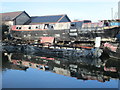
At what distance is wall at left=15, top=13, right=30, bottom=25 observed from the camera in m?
46.3

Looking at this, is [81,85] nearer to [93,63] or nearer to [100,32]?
[93,63]

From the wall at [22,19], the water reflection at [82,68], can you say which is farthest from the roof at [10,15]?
the water reflection at [82,68]

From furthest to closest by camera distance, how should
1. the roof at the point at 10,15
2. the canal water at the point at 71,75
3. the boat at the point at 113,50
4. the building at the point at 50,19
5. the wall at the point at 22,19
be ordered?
the wall at the point at 22,19 → the roof at the point at 10,15 → the building at the point at 50,19 → the boat at the point at 113,50 → the canal water at the point at 71,75

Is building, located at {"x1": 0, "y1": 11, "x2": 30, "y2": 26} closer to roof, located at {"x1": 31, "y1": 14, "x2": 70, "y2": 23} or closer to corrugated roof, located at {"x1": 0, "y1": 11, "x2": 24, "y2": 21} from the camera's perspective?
corrugated roof, located at {"x1": 0, "y1": 11, "x2": 24, "y2": 21}

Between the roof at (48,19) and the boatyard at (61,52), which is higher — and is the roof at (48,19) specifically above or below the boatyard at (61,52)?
above

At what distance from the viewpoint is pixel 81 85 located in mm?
15664

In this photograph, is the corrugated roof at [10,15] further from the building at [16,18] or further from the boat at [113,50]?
the boat at [113,50]

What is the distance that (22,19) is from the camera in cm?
4741

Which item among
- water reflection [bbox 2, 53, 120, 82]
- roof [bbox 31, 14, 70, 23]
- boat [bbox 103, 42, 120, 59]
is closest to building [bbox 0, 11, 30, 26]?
roof [bbox 31, 14, 70, 23]

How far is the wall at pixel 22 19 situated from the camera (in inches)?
1825

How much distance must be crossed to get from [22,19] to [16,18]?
184 cm

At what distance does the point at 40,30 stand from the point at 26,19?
11.5m

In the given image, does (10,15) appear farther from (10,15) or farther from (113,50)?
(113,50)

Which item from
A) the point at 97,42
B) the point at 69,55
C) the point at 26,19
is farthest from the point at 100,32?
the point at 26,19
